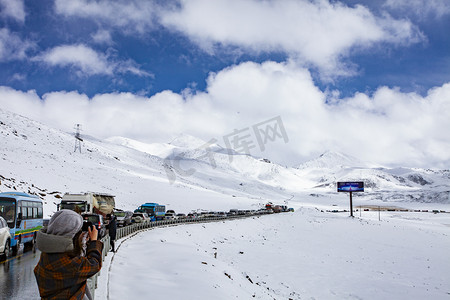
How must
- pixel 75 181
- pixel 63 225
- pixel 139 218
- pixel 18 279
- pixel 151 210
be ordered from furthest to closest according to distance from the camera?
1. pixel 75 181
2. pixel 151 210
3. pixel 139 218
4. pixel 18 279
5. pixel 63 225

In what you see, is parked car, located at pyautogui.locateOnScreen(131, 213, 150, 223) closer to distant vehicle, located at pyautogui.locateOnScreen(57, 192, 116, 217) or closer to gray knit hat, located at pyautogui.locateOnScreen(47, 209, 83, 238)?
distant vehicle, located at pyautogui.locateOnScreen(57, 192, 116, 217)

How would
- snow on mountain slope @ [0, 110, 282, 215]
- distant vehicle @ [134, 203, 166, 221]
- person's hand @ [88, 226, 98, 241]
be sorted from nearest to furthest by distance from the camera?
person's hand @ [88, 226, 98, 241]
distant vehicle @ [134, 203, 166, 221]
snow on mountain slope @ [0, 110, 282, 215]

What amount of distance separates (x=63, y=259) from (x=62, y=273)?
160 millimetres

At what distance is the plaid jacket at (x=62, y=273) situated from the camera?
4090mm

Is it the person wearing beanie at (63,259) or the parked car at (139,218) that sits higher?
the person wearing beanie at (63,259)

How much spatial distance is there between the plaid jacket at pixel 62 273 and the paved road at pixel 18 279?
22.3 ft

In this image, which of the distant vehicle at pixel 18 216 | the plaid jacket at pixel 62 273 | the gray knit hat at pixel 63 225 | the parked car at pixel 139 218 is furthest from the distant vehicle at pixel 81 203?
the gray knit hat at pixel 63 225

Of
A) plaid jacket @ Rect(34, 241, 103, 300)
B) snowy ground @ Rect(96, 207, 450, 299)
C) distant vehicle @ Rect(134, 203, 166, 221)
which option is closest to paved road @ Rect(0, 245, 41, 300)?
snowy ground @ Rect(96, 207, 450, 299)

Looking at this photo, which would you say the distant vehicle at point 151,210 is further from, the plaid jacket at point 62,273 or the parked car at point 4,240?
the plaid jacket at point 62,273

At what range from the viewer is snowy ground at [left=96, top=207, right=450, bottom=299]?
1322cm

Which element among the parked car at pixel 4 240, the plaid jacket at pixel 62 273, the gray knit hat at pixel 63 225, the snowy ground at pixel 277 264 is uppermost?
the gray knit hat at pixel 63 225

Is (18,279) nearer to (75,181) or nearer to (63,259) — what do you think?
(63,259)

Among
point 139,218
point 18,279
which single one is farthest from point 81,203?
point 18,279

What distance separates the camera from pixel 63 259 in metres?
4.10
